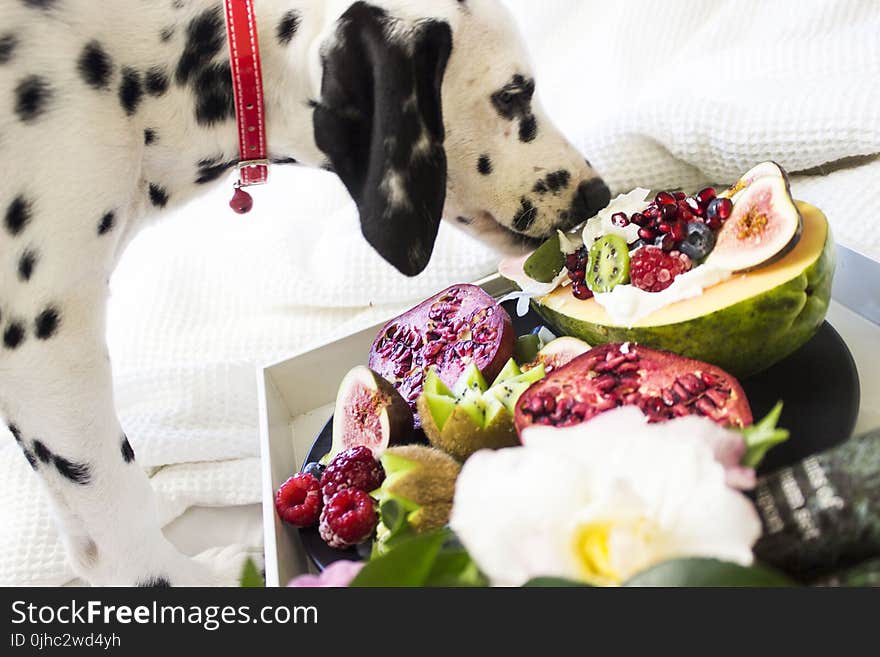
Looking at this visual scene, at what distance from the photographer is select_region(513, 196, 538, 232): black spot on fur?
3.93 ft

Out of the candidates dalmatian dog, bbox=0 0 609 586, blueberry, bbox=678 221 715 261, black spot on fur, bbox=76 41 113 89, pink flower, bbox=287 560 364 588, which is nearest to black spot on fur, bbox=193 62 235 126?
dalmatian dog, bbox=0 0 609 586

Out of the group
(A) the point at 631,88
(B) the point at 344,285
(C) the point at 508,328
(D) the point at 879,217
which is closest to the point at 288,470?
(C) the point at 508,328

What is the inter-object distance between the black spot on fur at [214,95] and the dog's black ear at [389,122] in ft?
0.47

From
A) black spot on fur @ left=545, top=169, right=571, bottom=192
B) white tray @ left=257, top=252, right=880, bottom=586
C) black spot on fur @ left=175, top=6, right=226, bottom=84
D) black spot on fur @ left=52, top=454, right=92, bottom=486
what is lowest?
white tray @ left=257, top=252, right=880, bottom=586

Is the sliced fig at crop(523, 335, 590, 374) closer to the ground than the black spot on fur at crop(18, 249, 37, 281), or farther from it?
closer to the ground

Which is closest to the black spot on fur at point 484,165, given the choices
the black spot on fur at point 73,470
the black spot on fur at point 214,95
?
the black spot on fur at point 214,95

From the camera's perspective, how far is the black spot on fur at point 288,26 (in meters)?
1.07

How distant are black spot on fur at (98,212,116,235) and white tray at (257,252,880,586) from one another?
0.38 metres

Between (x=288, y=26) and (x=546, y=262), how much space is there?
0.48 m

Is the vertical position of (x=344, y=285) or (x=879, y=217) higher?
(x=879, y=217)

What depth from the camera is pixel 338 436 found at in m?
1.16

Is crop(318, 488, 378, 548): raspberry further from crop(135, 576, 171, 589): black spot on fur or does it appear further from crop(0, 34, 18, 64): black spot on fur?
crop(0, 34, 18, 64): black spot on fur
